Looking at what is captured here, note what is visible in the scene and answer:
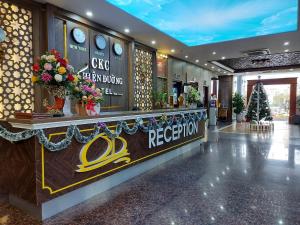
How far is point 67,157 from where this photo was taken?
2.56m

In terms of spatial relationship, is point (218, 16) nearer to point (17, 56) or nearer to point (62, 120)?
point (17, 56)

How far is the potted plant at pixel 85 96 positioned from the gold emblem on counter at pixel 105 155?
1.28 ft

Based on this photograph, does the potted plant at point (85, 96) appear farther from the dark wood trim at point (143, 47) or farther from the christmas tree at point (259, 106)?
the christmas tree at point (259, 106)

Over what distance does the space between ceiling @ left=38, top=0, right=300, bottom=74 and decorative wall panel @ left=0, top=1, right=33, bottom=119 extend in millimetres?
629

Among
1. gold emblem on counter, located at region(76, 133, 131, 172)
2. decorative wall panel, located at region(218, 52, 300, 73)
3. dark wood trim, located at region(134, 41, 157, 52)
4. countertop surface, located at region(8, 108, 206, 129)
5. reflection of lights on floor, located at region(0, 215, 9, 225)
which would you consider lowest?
reflection of lights on floor, located at region(0, 215, 9, 225)

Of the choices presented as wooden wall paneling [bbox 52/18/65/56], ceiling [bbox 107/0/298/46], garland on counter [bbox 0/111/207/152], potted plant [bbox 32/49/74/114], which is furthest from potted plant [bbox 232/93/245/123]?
potted plant [bbox 32/49/74/114]

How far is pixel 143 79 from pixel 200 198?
5143mm

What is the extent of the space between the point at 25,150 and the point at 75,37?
11.2ft

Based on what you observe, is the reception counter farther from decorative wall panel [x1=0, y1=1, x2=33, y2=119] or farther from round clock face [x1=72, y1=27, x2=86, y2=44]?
round clock face [x1=72, y1=27, x2=86, y2=44]

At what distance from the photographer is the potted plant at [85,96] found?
289cm

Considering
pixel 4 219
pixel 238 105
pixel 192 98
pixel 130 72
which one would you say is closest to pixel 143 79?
pixel 130 72

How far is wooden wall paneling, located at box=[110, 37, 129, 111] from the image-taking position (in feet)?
20.1

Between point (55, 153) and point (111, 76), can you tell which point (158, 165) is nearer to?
point (55, 153)

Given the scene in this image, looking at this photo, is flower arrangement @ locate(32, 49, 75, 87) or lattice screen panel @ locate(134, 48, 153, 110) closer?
flower arrangement @ locate(32, 49, 75, 87)
